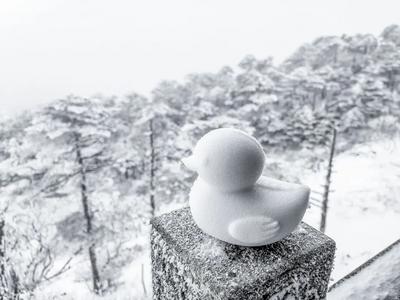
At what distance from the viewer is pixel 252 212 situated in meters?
1.00

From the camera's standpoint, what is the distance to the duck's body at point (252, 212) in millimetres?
968

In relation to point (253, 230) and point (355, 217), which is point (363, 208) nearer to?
point (355, 217)

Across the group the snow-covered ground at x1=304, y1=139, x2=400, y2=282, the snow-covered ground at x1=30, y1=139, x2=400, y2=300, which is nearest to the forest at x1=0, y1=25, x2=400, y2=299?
the snow-covered ground at x1=30, y1=139, x2=400, y2=300

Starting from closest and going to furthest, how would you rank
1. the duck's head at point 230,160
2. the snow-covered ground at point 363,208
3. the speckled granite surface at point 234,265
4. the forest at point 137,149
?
1. the speckled granite surface at point 234,265
2. the duck's head at point 230,160
3. the snow-covered ground at point 363,208
4. the forest at point 137,149

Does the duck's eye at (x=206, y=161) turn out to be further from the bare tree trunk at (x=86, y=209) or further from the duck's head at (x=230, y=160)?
the bare tree trunk at (x=86, y=209)

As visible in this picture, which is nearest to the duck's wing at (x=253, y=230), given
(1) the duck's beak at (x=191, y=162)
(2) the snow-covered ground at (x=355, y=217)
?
(1) the duck's beak at (x=191, y=162)

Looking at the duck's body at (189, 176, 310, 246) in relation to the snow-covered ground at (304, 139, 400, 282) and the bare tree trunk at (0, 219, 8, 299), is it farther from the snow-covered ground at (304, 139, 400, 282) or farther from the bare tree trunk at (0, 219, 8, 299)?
the snow-covered ground at (304, 139, 400, 282)

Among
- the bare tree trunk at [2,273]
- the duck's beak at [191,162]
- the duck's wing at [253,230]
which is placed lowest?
the bare tree trunk at [2,273]

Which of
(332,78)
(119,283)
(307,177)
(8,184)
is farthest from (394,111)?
(8,184)

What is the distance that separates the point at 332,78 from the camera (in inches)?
691

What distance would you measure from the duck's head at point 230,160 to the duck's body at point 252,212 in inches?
2.1

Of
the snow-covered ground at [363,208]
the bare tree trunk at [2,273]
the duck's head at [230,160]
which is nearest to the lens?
the duck's head at [230,160]

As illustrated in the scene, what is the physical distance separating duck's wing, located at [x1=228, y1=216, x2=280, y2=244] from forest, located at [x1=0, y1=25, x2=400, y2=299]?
9.86ft

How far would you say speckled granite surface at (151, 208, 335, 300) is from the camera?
842 millimetres
